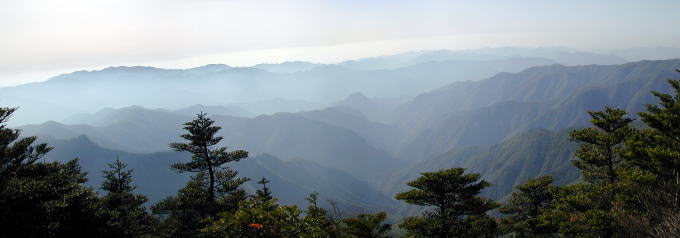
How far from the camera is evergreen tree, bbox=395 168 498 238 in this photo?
2076cm

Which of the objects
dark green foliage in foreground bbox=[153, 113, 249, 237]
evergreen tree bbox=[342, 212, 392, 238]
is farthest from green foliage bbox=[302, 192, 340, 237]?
dark green foliage in foreground bbox=[153, 113, 249, 237]

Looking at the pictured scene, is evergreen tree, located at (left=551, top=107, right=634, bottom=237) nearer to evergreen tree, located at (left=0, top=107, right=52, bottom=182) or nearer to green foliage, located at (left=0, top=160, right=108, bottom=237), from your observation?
green foliage, located at (left=0, top=160, right=108, bottom=237)

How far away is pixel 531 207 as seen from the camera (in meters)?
35.8

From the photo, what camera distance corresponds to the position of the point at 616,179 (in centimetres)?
2602

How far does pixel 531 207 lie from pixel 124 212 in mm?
37773

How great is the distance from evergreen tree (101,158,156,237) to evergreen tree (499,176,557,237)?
99.5 ft

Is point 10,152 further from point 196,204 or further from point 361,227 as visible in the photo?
point 361,227

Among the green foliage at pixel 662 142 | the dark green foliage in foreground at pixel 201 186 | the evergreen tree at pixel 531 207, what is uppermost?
the green foliage at pixel 662 142

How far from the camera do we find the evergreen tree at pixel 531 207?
32.3 metres

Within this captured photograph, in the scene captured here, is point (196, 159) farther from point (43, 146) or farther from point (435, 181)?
point (435, 181)

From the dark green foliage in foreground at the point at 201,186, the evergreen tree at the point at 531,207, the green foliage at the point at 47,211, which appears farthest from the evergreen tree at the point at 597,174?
the green foliage at the point at 47,211

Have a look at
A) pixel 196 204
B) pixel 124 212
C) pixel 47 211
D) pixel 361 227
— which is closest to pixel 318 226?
pixel 361 227

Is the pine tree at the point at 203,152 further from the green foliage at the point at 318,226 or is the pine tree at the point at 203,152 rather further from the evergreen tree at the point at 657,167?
the evergreen tree at the point at 657,167

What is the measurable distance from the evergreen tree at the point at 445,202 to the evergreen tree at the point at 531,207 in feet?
40.7
